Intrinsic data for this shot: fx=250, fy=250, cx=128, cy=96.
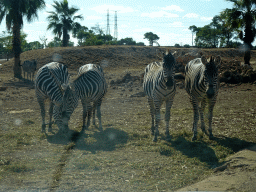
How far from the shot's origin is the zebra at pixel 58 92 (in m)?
7.02

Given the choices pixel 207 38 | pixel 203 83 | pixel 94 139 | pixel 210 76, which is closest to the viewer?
pixel 210 76

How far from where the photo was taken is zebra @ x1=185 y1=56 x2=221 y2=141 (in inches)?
245

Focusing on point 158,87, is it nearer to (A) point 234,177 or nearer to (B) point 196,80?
(B) point 196,80

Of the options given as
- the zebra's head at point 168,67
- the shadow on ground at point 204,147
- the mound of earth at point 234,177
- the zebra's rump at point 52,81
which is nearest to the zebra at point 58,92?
the zebra's rump at point 52,81

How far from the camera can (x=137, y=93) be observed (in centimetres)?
1455

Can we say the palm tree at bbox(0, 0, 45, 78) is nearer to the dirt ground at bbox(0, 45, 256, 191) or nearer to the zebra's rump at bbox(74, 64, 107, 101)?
the dirt ground at bbox(0, 45, 256, 191)

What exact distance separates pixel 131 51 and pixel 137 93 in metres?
22.9

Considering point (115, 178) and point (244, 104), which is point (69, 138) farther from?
point (244, 104)

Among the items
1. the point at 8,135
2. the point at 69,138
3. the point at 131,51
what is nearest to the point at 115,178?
the point at 69,138

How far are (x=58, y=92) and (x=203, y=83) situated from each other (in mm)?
4152

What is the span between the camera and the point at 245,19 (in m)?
22.8

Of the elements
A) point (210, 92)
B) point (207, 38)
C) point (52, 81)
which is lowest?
point (210, 92)

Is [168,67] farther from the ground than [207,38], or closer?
closer

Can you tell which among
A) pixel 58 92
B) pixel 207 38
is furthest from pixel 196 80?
pixel 207 38
